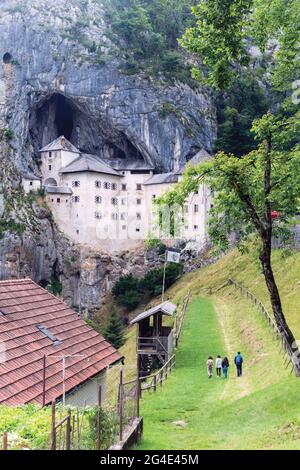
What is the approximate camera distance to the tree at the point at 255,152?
58.2 ft

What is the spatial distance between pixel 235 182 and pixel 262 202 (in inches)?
46.5

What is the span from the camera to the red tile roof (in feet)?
51.8

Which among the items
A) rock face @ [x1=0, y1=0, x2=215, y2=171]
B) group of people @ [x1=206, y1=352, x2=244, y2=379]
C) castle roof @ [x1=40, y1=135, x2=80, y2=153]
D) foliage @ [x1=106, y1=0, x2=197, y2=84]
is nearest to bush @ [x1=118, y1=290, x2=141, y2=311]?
→ rock face @ [x1=0, y1=0, x2=215, y2=171]

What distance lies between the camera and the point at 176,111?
78.9 metres

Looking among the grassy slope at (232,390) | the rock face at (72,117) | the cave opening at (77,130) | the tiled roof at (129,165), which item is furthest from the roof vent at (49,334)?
the cave opening at (77,130)

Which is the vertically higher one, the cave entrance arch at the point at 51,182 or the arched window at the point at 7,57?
the arched window at the point at 7,57

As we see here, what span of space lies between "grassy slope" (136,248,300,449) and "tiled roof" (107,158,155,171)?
3564 cm

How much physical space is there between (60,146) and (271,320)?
166 ft

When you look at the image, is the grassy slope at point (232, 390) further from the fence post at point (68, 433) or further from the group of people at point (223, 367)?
the fence post at point (68, 433)

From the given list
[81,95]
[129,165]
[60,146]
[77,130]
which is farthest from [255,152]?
[77,130]

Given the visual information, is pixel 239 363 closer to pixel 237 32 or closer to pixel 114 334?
pixel 237 32

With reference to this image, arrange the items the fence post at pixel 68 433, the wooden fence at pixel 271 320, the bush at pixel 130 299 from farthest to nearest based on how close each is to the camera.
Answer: the bush at pixel 130 299, the wooden fence at pixel 271 320, the fence post at pixel 68 433

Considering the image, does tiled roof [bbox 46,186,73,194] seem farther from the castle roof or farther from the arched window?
the arched window

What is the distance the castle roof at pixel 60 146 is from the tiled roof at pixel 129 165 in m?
5.89
